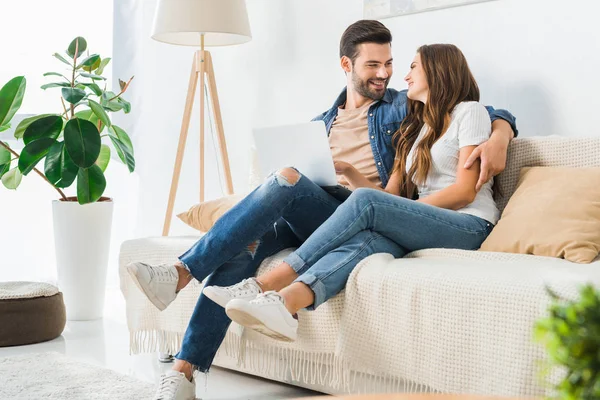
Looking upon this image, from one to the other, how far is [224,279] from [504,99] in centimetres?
126

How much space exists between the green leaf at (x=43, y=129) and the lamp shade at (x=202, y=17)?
1.99ft

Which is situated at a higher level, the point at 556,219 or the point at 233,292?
the point at 556,219

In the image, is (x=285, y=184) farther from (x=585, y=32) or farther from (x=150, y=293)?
(x=585, y=32)

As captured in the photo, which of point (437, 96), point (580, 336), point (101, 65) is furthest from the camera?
point (101, 65)

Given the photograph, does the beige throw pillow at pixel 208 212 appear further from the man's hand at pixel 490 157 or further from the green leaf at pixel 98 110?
the green leaf at pixel 98 110

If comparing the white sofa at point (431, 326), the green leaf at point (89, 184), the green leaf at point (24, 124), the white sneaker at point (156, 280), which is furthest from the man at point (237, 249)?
the green leaf at point (24, 124)

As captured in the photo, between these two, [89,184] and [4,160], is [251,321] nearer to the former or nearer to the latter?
[89,184]

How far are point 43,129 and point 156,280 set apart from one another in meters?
1.35

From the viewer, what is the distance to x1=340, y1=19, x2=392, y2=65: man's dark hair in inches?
108

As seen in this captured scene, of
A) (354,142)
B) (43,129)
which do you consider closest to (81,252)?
(43,129)

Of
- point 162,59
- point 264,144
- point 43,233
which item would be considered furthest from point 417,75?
point 43,233

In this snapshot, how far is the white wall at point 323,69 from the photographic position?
250 centimetres

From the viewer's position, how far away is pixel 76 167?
3.05m

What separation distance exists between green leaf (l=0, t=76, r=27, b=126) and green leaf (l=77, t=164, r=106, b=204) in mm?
375
